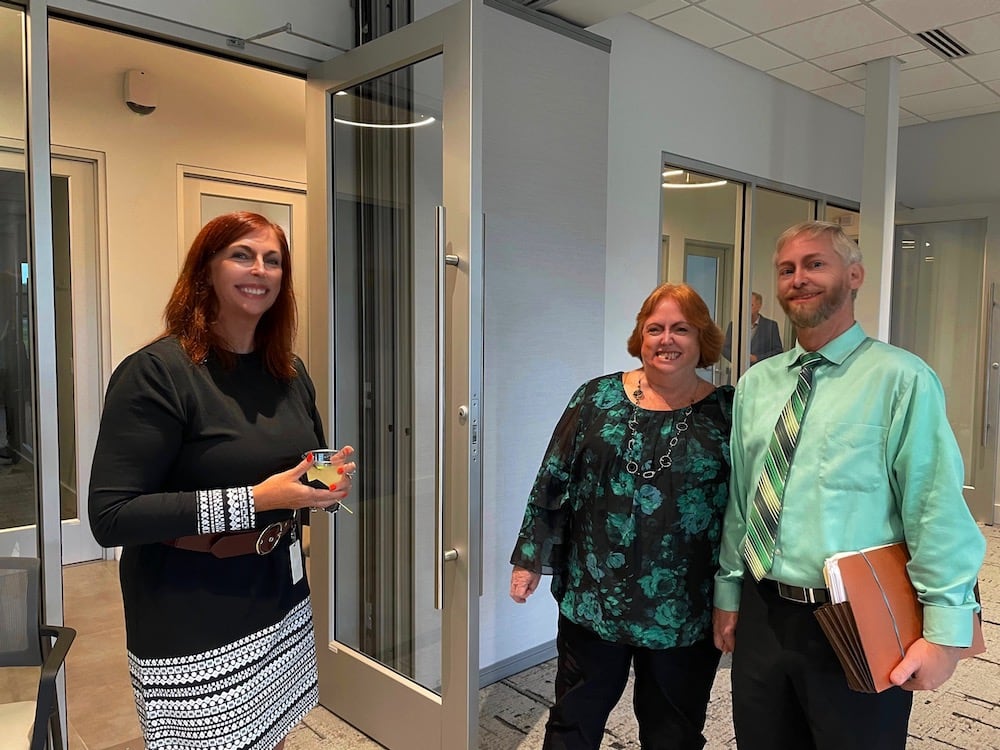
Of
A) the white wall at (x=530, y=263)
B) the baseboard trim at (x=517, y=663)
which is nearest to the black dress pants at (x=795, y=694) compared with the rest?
the white wall at (x=530, y=263)

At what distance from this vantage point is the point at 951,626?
1.40 m

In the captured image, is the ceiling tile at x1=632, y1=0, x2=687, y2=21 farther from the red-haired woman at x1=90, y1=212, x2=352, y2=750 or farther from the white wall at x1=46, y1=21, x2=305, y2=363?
the red-haired woman at x1=90, y1=212, x2=352, y2=750

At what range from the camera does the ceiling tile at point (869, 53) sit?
402 cm

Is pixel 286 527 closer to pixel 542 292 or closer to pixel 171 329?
pixel 171 329

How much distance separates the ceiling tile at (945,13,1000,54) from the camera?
377 cm

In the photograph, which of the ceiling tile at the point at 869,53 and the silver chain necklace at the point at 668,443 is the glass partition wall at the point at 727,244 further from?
the silver chain necklace at the point at 668,443

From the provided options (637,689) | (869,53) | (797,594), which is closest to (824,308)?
(797,594)

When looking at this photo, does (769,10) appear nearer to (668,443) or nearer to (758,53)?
(758,53)

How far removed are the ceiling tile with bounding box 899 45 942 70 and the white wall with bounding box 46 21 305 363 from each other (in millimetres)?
3309

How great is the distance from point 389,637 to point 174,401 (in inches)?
53.9

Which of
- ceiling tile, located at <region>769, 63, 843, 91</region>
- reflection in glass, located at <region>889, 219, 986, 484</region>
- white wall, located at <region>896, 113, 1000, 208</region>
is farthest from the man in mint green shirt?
white wall, located at <region>896, 113, 1000, 208</region>

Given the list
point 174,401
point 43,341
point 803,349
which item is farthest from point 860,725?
point 43,341

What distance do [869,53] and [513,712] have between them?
3.80m

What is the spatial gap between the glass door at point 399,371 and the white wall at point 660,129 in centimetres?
129
